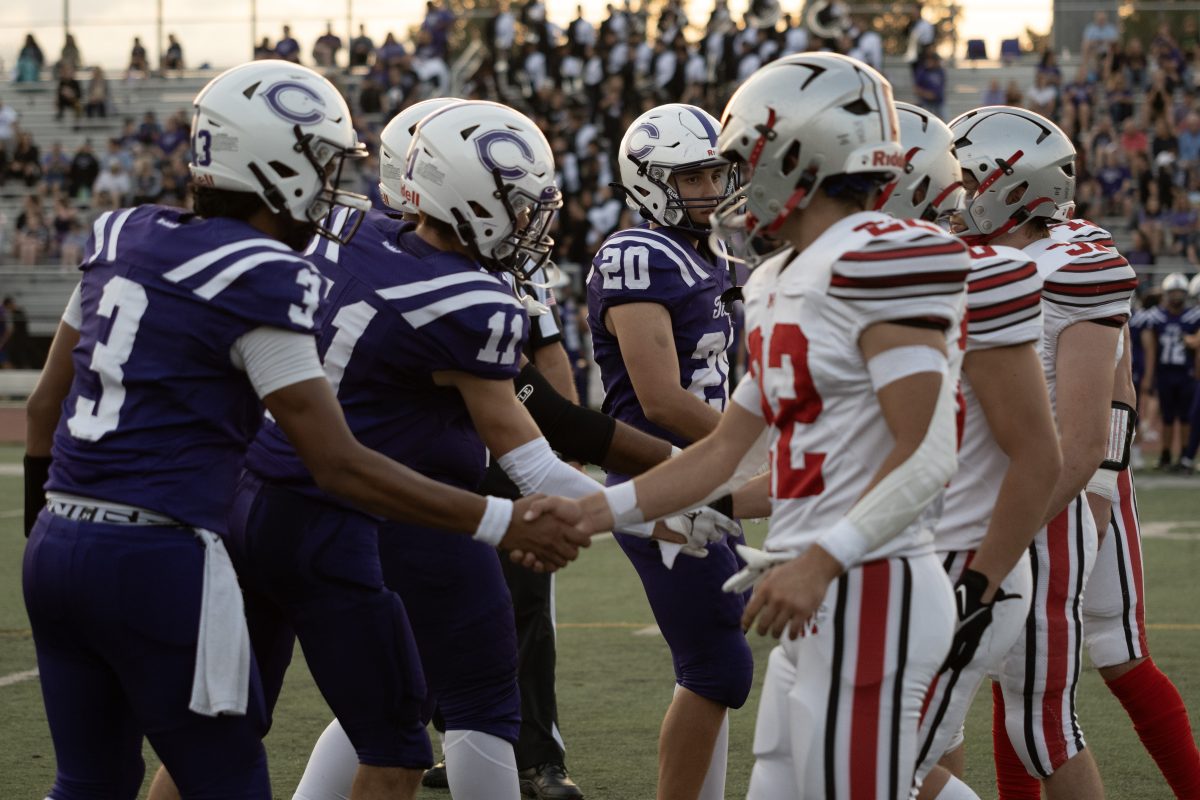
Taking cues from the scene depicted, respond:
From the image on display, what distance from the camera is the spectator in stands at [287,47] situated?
81.7 feet

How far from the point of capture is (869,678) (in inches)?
113

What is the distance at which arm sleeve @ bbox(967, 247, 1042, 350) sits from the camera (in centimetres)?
317

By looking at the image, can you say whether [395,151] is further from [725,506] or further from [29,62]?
[29,62]

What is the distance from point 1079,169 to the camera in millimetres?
19141

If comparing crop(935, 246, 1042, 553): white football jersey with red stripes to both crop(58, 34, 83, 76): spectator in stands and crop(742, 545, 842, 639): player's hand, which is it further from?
crop(58, 34, 83, 76): spectator in stands

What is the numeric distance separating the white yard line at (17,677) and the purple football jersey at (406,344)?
336cm

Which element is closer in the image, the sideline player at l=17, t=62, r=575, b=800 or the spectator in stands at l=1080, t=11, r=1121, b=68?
the sideline player at l=17, t=62, r=575, b=800

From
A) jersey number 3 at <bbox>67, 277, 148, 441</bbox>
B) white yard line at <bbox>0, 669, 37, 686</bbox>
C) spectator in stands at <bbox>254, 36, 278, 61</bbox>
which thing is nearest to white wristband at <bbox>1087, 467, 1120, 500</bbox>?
jersey number 3 at <bbox>67, 277, 148, 441</bbox>

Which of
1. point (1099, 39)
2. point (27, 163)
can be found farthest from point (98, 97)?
point (1099, 39)

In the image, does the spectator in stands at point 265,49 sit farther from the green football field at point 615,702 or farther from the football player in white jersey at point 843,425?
the football player in white jersey at point 843,425

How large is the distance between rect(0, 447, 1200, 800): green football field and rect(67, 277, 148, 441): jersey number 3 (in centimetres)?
234

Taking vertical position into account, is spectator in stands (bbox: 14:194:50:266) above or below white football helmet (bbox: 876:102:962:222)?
below

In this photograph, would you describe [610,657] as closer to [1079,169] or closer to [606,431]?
[606,431]

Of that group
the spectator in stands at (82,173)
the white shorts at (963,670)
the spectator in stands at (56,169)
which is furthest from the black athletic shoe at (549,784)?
the spectator in stands at (56,169)
